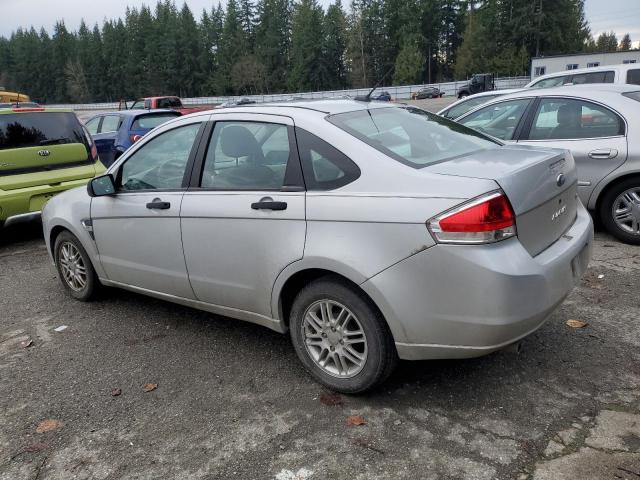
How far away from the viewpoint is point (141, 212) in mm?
4035

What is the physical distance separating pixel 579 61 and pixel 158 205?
144 feet

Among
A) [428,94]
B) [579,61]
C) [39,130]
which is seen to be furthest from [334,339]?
[428,94]

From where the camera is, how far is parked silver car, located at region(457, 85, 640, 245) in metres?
5.57

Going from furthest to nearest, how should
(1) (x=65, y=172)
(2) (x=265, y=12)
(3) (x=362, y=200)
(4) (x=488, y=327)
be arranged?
(2) (x=265, y=12), (1) (x=65, y=172), (3) (x=362, y=200), (4) (x=488, y=327)

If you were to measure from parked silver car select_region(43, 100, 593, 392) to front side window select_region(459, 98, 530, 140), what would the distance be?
2806mm

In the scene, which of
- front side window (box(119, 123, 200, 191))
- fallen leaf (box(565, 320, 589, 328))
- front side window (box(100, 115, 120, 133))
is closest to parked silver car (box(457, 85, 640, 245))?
fallen leaf (box(565, 320, 589, 328))

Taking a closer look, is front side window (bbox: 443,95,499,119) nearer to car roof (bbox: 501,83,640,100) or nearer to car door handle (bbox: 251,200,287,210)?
car roof (bbox: 501,83,640,100)

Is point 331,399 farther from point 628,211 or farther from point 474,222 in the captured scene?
point 628,211

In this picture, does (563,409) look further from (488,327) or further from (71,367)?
(71,367)

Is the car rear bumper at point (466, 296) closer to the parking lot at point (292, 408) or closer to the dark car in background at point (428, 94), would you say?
the parking lot at point (292, 408)

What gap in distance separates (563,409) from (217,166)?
2554 millimetres

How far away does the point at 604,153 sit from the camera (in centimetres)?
563

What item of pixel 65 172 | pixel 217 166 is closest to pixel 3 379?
pixel 217 166

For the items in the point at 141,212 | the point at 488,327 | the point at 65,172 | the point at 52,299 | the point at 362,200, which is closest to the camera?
the point at 488,327
